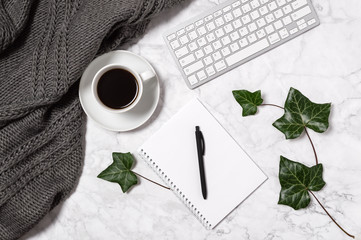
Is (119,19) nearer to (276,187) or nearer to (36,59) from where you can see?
(36,59)

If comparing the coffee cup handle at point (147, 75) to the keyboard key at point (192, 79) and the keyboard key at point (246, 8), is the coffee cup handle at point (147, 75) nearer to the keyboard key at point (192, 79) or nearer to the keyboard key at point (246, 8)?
the keyboard key at point (192, 79)

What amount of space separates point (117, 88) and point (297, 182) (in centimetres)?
40

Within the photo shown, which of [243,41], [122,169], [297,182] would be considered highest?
[243,41]

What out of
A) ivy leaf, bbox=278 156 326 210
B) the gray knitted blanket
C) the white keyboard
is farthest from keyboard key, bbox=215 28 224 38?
ivy leaf, bbox=278 156 326 210

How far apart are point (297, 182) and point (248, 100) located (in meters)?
0.19

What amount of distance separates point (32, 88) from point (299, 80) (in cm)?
52

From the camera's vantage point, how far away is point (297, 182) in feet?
2.61

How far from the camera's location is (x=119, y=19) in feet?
2.46

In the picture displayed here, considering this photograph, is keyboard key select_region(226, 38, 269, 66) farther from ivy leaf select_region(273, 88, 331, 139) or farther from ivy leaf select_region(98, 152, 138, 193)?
ivy leaf select_region(98, 152, 138, 193)

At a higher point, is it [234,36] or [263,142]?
[234,36]

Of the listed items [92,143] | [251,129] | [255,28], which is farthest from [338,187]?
[92,143]

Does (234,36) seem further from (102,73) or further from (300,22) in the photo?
(102,73)

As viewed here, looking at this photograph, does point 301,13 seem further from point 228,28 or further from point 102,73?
point 102,73

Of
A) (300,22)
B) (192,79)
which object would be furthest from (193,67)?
(300,22)
